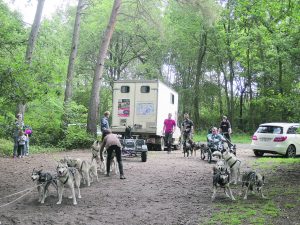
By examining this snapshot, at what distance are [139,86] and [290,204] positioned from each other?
1238cm

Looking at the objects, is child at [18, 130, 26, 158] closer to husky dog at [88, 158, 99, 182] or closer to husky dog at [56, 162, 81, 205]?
husky dog at [88, 158, 99, 182]

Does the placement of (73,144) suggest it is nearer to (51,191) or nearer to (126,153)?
(126,153)

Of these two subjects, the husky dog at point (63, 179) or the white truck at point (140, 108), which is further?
the white truck at point (140, 108)

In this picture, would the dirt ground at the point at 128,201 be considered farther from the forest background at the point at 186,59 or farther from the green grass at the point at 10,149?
the forest background at the point at 186,59

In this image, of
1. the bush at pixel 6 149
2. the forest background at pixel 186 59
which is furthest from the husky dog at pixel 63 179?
the forest background at pixel 186 59

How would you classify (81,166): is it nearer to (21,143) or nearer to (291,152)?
(21,143)

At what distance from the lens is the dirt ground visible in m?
6.68

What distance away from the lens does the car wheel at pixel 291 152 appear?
16.9 meters

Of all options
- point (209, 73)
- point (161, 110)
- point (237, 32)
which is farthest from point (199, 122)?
point (161, 110)

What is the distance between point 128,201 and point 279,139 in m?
10.4

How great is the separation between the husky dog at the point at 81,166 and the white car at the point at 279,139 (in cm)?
977

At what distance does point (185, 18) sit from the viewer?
130ft

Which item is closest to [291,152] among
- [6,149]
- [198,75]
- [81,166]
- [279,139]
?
[279,139]

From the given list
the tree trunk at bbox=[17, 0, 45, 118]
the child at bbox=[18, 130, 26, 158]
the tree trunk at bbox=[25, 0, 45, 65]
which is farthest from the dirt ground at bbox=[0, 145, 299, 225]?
the tree trunk at bbox=[25, 0, 45, 65]
